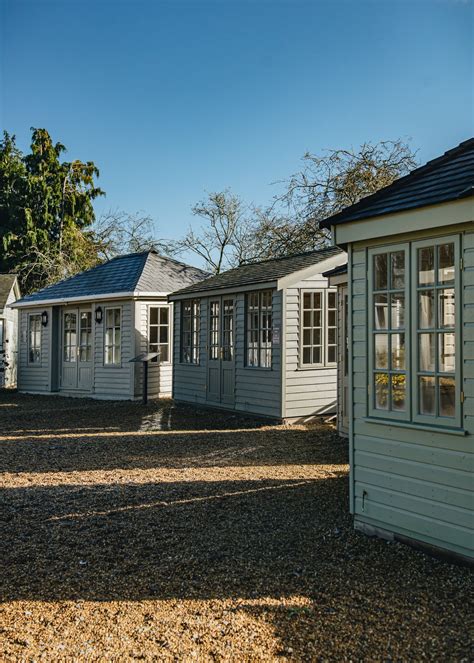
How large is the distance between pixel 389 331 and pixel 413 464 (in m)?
1.02

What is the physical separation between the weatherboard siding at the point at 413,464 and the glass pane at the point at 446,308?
0.12m

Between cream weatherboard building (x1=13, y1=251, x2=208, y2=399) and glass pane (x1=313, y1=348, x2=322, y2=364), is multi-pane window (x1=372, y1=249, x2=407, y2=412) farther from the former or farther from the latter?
cream weatherboard building (x1=13, y1=251, x2=208, y2=399)

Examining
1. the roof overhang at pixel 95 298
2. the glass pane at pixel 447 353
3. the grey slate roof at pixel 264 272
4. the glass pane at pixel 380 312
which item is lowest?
the glass pane at pixel 447 353

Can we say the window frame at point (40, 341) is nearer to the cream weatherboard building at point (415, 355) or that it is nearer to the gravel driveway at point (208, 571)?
the gravel driveway at point (208, 571)

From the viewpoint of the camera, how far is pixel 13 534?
471 centimetres

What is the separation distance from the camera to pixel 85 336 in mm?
15766

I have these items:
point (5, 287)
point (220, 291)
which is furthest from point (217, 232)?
point (220, 291)

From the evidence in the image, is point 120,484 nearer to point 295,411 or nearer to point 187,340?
point 295,411

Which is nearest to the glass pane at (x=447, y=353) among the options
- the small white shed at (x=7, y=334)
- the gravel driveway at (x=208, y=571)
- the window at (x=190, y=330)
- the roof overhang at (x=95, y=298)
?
the gravel driveway at (x=208, y=571)

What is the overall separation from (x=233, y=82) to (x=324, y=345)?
6744mm

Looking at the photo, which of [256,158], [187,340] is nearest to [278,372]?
[187,340]

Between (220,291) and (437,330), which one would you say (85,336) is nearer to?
(220,291)

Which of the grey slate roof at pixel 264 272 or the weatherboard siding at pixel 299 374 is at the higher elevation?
the grey slate roof at pixel 264 272

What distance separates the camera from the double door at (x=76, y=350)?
15664 millimetres
